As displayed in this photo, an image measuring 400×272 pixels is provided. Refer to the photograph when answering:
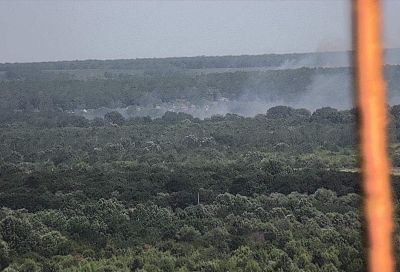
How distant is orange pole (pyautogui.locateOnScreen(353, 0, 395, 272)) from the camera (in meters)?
5.15

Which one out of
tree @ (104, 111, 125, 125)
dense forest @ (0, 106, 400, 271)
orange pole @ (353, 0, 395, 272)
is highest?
orange pole @ (353, 0, 395, 272)

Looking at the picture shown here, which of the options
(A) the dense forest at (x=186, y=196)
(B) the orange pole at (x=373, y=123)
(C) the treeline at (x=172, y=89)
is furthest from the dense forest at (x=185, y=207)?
(C) the treeline at (x=172, y=89)

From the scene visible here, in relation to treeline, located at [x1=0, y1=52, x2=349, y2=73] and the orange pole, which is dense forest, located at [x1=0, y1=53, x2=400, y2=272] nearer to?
the orange pole

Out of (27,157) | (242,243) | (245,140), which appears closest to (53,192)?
(242,243)

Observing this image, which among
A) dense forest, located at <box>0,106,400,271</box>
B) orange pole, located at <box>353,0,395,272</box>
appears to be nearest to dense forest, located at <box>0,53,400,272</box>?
dense forest, located at <box>0,106,400,271</box>

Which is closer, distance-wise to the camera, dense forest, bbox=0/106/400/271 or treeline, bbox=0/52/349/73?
dense forest, bbox=0/106/400/271

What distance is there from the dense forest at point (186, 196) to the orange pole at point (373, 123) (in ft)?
2.18

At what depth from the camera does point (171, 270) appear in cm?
1517

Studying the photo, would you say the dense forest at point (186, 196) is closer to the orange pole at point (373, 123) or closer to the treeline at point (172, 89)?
the orange pole at point (373, 123)

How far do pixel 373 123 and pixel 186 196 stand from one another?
19.3m

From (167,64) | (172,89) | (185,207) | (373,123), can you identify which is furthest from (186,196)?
(167,64)

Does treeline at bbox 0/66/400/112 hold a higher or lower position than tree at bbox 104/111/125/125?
higher

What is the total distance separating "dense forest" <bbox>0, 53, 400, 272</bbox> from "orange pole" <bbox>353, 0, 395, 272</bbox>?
2.18ft

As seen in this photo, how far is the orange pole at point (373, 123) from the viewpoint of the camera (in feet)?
16.9
